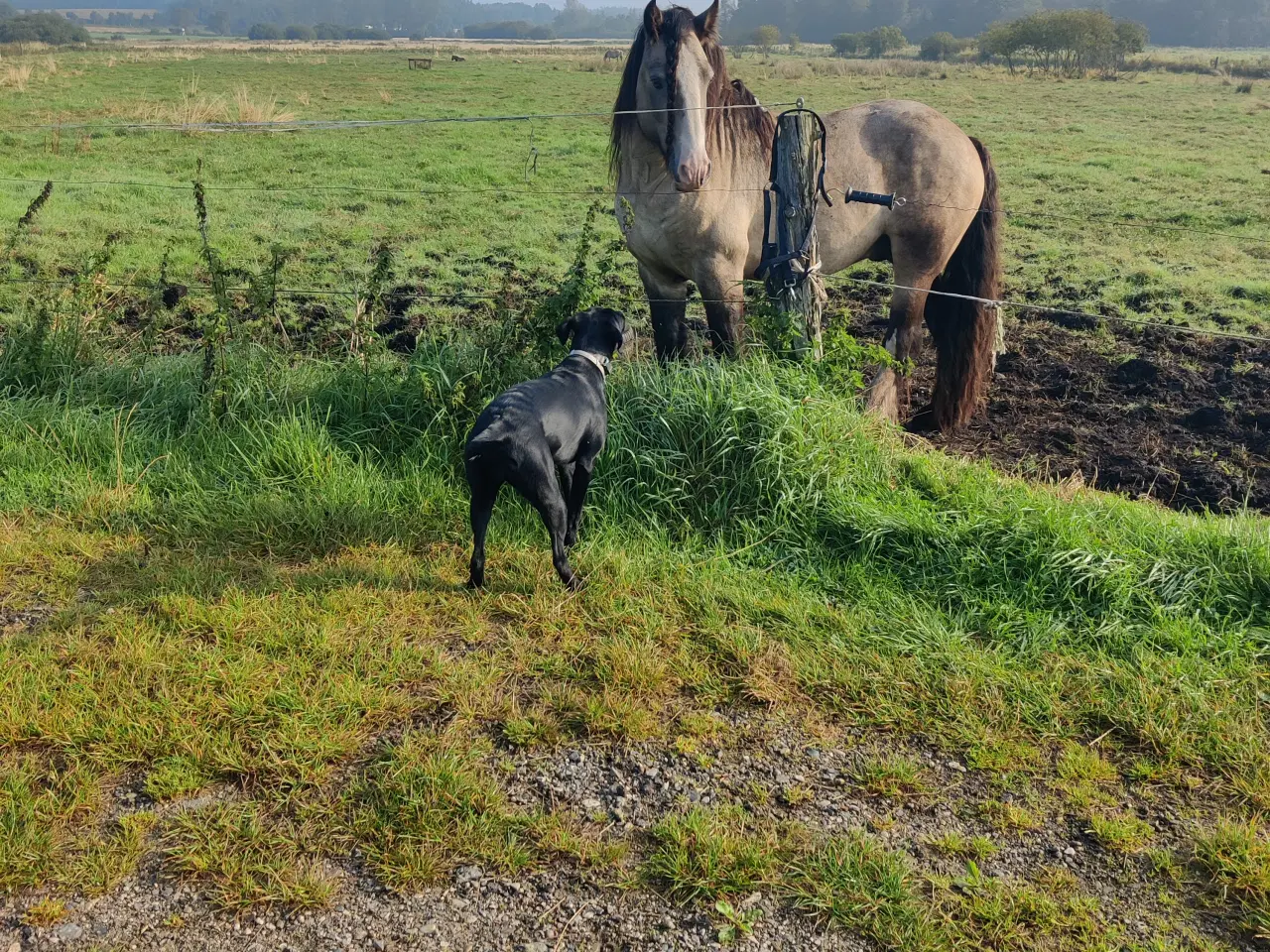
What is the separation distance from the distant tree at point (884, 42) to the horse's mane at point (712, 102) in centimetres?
7874

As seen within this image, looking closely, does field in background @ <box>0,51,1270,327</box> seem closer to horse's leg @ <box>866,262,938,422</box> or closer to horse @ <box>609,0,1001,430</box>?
horse @ <box>609,0,1001,430</box>

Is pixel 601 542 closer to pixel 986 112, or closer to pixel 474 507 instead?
pixel 474 507

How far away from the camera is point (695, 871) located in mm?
2693

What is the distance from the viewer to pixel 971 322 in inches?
253

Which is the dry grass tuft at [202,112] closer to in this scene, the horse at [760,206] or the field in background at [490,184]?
the field in background at [490,184]

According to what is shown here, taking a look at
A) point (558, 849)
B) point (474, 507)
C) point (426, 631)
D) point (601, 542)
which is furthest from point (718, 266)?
point (558, 849)

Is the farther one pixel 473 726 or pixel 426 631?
pixel 426 631

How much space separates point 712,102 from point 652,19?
59cm

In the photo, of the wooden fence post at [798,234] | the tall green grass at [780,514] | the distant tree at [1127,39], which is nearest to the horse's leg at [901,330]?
the wooden fence post at [798,234]

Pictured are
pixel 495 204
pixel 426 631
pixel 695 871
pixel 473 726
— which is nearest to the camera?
pixel 695 871

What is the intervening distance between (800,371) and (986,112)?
2261cm

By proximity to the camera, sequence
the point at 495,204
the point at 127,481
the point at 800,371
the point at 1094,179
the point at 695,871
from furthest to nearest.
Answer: the point at 1094,179
the point at 495,204
the point at 800,371
the point at 127,481
the point at 695,871

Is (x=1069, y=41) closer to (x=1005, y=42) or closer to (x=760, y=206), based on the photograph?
(x=1005, y=42)

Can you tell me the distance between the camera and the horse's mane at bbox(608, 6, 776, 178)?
5066mm
